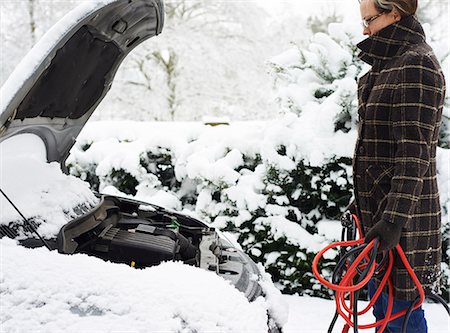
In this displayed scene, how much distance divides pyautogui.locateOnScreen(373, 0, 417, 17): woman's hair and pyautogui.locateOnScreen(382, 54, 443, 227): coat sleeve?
22 cm

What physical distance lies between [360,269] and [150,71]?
46.1 ft

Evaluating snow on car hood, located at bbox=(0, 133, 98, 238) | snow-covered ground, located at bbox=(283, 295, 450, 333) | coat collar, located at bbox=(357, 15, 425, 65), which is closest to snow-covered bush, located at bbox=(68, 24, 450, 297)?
snow-covered ground, located at bbox=(283, 295, 450, 333)

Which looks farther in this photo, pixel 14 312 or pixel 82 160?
pixel 82 160

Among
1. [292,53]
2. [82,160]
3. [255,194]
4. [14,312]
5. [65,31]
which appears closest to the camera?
[14,312]

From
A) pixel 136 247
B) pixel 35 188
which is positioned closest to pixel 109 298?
pixel 136 247

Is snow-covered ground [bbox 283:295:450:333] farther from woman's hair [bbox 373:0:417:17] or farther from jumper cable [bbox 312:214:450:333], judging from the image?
woman's hair [bbox 373:0:417:17]

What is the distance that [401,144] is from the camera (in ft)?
6.58

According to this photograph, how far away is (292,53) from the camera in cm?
488

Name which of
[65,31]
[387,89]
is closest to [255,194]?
[387,89]

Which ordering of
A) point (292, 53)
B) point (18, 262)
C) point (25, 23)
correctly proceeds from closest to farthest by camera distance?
point (18, 262), point (292, 53), point (25, 23)

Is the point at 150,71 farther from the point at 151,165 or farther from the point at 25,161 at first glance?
the point at 25,161

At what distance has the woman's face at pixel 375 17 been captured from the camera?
2.15 metres

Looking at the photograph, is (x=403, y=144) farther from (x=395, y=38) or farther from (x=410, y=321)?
(x=410, y=321)

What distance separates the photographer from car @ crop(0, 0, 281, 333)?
1.75 meters
